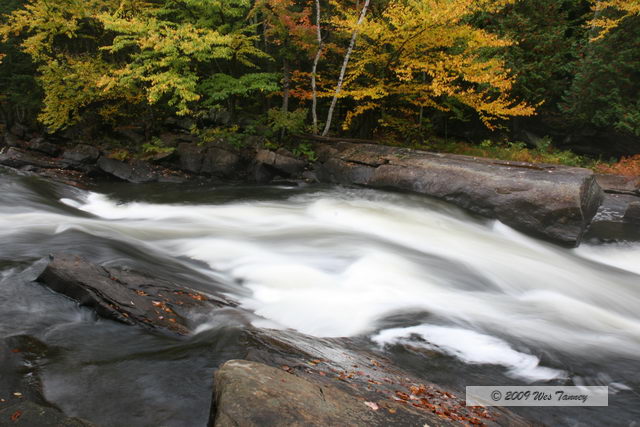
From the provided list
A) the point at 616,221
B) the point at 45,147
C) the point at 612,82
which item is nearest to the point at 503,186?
the point at 616,221

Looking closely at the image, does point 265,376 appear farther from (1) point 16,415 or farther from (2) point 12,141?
(2) point 12,141

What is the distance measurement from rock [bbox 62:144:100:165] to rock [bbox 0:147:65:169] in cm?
35

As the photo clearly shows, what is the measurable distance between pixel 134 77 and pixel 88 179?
375cm

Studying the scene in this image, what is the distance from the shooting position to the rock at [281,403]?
80.5 inches

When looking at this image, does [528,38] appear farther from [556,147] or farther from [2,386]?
[2,386]

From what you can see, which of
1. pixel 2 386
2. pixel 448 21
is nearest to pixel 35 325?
pixel 2 386

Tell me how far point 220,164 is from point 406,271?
29.1ft

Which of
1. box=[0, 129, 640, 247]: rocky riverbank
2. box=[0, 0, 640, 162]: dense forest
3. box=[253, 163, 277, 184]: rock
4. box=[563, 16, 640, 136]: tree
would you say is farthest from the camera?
box=[253, 163, 277, 184]: rock

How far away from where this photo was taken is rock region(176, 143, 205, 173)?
44.9ft

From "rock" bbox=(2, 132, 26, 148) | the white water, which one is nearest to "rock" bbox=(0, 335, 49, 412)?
the white water

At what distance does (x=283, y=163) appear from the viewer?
43.1 ft

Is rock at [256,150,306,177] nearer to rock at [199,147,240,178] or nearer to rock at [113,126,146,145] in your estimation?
rock at [199,147,240,178]

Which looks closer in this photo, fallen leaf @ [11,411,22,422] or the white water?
fallen leaf @ [11,411,22,422]

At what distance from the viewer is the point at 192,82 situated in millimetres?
11438
